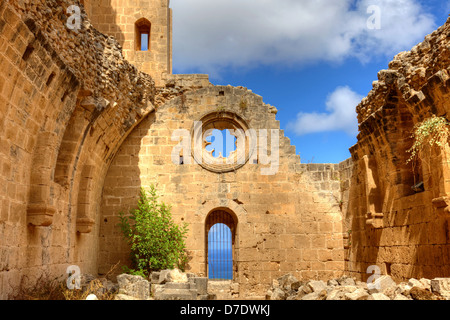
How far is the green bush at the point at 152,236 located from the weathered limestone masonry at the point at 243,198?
25 centimetres

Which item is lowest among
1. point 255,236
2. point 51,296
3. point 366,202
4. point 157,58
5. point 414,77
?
point 51,296

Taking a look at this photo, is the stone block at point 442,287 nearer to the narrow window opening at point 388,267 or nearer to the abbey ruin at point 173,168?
the abbey ruin at point 173,168

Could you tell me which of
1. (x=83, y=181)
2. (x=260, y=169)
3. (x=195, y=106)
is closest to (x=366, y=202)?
(x=260, y=169)

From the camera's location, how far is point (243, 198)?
11859 mm

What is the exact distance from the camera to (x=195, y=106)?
12391mm

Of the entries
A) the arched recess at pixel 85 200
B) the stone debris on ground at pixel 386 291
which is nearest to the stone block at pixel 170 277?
the arched recess at pixel 85 200

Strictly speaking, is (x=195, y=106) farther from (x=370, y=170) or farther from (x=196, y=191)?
(x=370, y=170)

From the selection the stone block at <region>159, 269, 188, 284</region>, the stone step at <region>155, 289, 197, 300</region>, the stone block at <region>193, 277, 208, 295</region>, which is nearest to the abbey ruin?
the stone block at <region>159, 269, 188, 284</region>

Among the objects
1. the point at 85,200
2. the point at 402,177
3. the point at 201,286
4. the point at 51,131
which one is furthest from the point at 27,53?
the point at 402,177

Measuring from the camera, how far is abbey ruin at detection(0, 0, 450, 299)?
23.4 ft

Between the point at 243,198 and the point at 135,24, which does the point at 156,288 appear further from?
the point at 135,24

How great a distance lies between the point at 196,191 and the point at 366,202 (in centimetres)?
419

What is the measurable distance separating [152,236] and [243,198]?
98.6 inches

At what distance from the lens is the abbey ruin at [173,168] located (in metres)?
7.13
